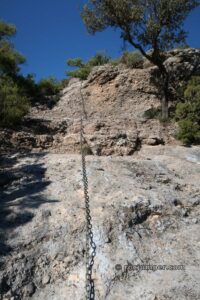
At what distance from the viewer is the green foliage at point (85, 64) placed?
20.1 m

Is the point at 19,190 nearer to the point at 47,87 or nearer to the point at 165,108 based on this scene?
the point at 165,108

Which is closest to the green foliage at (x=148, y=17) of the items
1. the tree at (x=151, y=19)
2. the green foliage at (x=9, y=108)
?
the tree at (x=151, y=19)

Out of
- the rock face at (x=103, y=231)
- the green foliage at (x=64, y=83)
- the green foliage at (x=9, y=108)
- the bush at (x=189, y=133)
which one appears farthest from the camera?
the green foliage at (x=64, y=83)

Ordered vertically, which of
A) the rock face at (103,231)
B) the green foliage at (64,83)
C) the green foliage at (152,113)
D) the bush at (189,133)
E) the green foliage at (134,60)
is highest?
the green foliage at (134,60)

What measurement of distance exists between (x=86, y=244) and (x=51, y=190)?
1.97 metres

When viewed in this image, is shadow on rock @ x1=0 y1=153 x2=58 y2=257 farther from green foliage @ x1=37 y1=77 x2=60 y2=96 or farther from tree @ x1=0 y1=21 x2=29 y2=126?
green foliage @ x1=37 y1=77 x2=60 y2=96

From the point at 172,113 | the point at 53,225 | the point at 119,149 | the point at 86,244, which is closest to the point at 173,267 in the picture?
the point at 86,244

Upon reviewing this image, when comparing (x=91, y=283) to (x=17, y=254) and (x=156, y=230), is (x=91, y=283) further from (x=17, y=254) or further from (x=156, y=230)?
(x=156, y=230)

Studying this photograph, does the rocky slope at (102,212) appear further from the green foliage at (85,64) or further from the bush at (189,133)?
the green foliage at (85,64)

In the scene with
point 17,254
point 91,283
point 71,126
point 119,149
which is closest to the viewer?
point 91,283

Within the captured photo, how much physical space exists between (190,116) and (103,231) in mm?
7421

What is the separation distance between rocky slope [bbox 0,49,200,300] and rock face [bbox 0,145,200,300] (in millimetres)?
16

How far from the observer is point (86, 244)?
586cm

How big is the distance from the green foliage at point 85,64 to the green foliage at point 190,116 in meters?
7.57
